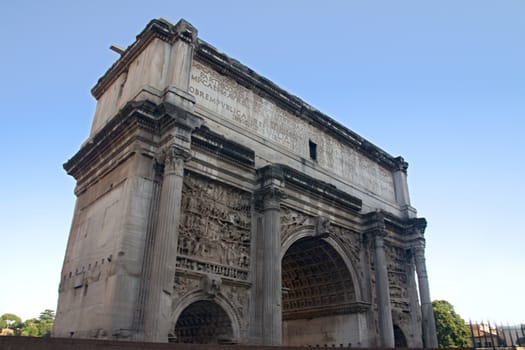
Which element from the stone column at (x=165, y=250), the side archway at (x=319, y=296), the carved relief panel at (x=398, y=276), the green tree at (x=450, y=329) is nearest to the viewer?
the stone column at (x=165, y=250)

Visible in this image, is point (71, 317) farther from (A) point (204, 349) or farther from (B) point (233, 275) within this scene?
(A) point (204, 349)

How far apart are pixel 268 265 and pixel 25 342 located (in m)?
8.16

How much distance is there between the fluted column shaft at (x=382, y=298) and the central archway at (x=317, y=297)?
1025 millimetres

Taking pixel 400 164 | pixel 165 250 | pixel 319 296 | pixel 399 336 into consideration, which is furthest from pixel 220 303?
pixel 400 164

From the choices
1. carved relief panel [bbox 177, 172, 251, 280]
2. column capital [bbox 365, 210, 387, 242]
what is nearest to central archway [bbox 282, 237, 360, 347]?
column capital [bbox 365, 210, 387, 242]

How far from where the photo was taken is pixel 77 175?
49.3 feet

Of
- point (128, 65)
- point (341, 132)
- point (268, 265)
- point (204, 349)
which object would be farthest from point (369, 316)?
point (128, 65)

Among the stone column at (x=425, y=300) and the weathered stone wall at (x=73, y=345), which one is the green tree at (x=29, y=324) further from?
the weathered stone wall at (x=73, y=345)

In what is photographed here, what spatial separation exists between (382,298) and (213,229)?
→ 8.53 metres

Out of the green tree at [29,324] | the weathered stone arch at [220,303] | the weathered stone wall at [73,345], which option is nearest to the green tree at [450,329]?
the weathered stone arch at [220,303]

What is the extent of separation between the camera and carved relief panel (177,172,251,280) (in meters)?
11.5

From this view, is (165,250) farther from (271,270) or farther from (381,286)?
(381,286)

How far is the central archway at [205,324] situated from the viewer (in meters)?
11.7

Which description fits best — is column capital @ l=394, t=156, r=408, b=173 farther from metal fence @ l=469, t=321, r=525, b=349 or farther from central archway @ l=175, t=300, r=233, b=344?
central archway @ l=175, t=300, r=233, b=344
